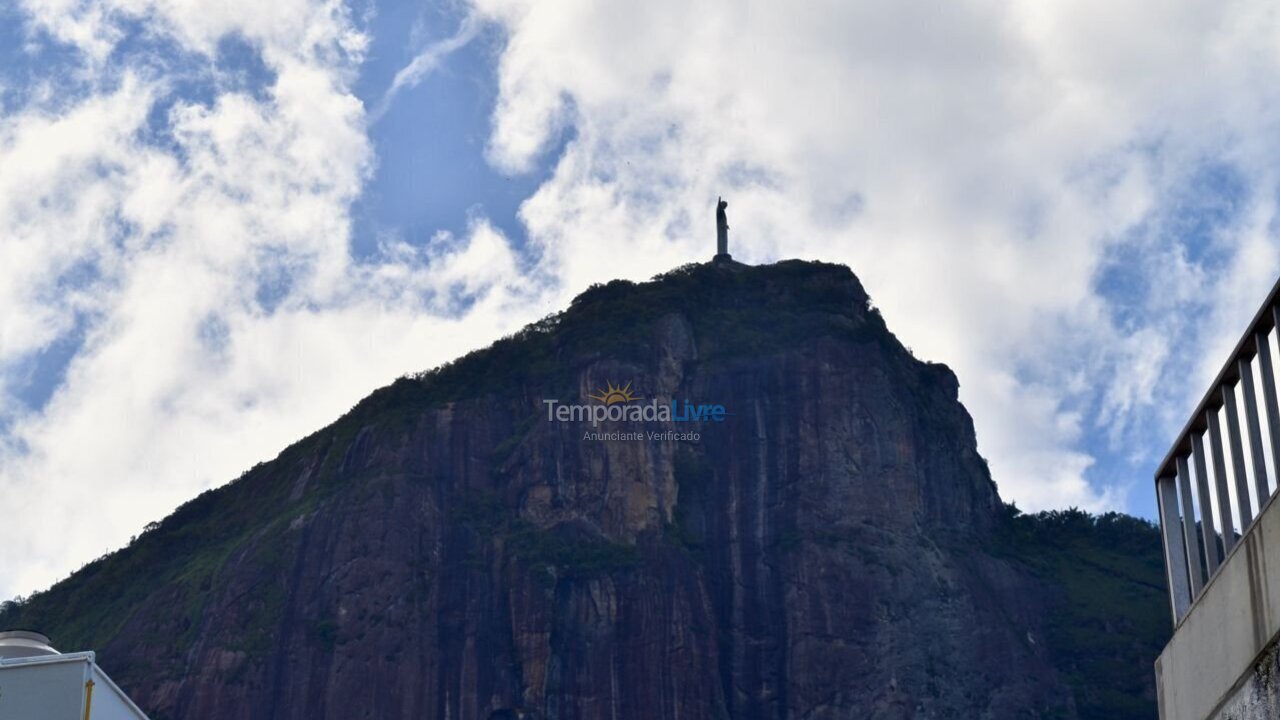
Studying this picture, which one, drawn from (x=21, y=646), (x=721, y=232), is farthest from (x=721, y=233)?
(x=21, y=646)

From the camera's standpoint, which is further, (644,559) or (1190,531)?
(644,559)

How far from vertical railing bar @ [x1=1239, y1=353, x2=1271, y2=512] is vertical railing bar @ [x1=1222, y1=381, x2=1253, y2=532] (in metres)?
0.07

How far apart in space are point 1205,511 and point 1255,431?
121cm

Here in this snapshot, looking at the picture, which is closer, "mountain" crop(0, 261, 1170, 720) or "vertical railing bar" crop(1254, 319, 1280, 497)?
"vertical railing bar" crop(1254, 319, 1280, 497)

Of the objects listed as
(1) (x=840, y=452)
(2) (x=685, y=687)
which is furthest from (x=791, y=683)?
(1) (x=840, y=452)

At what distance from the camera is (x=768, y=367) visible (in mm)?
134375

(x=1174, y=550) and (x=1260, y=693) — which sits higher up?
(x=1174, y=550)

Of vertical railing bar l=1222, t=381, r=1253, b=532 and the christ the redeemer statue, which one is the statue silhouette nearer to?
the christ the redeemer statue

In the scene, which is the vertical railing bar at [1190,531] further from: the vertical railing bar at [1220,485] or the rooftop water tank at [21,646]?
the rooftop water tank at [21,646]

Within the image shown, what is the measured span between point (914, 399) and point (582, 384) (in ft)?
76.9

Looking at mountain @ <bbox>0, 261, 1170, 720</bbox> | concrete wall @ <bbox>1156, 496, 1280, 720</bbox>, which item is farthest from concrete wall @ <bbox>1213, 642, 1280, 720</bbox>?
mountain @ <bbox>0, 261, 1170, 720</bbox>

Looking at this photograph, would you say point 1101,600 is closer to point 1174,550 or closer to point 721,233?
point 721,233

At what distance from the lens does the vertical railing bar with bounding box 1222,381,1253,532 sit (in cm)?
1267

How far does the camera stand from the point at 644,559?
122 metres
